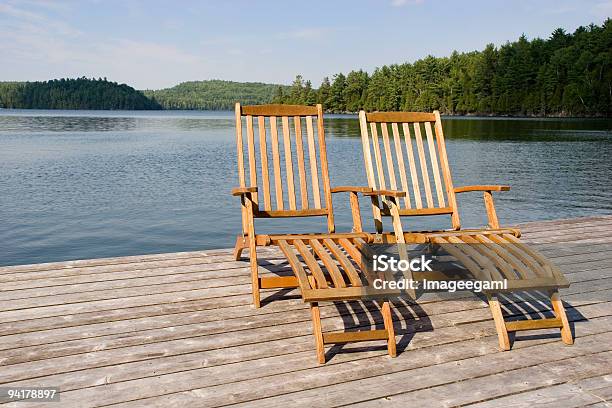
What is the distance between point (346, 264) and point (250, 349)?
0.64m

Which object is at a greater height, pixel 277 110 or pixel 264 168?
pixel 277 110

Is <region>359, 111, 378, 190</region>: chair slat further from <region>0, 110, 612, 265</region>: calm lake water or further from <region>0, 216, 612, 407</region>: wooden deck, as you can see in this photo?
<region>0, 110, 612, 265</region>: calm lake water

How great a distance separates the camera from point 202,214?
12.8 m

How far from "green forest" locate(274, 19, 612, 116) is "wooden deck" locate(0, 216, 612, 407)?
208 ft

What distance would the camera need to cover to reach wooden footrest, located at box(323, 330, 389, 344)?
2660 mm

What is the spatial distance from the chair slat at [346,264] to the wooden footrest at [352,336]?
247mm

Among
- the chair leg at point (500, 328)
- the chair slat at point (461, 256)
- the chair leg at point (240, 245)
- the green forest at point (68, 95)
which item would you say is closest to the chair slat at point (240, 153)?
A: the chair leg at point (240, 245)

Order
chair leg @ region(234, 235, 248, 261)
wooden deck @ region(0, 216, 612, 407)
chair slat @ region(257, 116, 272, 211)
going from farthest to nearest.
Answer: chair slat @ region(257, 116, 272, 211) → chair leg @ region(234, 235, 248, 261) → wooden deck @ region(0, 216, 612, 407)

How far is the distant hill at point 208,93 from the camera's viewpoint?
437ft

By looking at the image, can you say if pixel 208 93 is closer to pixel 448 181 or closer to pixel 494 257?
pixel 448 181

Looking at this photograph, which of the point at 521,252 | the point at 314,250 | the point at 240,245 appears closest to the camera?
the point at 521,252

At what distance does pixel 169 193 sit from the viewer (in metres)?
15.3

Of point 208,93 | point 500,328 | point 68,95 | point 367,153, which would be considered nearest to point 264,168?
point 367,153

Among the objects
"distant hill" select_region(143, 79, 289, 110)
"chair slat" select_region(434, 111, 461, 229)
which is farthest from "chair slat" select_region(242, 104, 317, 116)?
"distant hill" select_region(143, 79, 289, 110)
